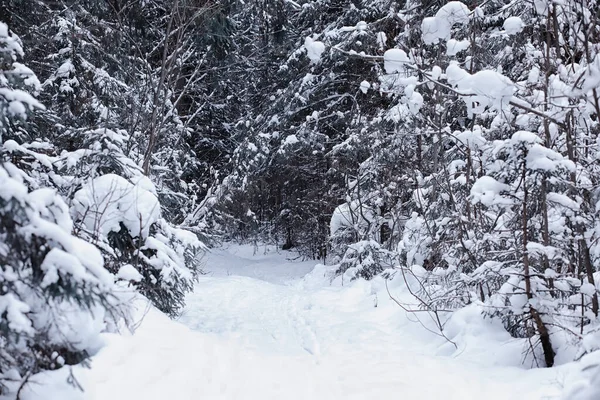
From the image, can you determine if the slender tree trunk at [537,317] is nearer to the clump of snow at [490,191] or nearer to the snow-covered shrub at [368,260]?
the clump of snow at [490,191]

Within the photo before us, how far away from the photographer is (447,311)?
571 cm

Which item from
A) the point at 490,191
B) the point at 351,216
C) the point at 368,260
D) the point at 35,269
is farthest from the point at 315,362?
the point at 351,216

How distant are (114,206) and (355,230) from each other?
23.6 feet

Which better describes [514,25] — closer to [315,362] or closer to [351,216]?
[315,362]

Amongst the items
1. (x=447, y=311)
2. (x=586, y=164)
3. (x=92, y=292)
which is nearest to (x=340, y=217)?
(x=447, y=311)

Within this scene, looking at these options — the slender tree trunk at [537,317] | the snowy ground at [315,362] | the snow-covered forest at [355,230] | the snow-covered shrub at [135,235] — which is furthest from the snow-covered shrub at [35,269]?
the slender tree trunk at [537,317]

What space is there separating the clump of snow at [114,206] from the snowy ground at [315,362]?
97 centimetres

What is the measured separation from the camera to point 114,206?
14.8ft

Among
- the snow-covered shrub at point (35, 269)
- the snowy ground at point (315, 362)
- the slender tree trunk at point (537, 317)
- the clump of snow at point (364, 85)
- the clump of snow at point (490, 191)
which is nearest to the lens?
the snow-covered shrub at point (35, 269)

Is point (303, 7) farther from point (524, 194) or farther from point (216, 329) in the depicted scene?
point (524, 194)

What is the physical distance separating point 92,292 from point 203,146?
1542 centimetres

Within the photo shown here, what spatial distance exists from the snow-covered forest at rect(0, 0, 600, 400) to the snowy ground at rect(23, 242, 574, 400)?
0.09 feet

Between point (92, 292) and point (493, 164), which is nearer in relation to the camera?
point (92, 292)

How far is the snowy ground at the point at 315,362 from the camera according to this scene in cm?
333
